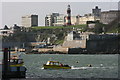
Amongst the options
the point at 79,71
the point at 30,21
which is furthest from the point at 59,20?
the point at 79,71

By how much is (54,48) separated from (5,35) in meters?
46.8

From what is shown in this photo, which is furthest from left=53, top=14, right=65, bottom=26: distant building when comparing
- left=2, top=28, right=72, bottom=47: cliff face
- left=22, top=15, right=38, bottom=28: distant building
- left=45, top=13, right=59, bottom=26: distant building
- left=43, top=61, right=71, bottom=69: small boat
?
left=43, top=61, right=71, bottom=69: small boat

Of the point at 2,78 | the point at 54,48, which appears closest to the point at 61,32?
the point at 54,48

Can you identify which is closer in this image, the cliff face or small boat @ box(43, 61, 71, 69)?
small boat @ box(43, 61, 71, 69)

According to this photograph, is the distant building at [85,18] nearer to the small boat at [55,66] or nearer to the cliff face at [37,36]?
the cliff face at [37,36]

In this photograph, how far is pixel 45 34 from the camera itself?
150125 mm

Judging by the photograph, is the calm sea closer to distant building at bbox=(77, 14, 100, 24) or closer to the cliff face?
the cliff face

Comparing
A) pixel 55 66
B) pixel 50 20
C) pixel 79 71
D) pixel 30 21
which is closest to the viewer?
pixel 79 71

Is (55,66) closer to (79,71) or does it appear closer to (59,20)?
(79,71)

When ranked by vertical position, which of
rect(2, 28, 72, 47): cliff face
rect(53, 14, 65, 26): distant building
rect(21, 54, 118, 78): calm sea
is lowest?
rect(21, 54, 118, 78): calm sea

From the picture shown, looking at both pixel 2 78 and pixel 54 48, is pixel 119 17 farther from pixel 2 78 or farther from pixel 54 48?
pixel 54 48

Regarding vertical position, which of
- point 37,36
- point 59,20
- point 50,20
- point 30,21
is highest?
point 50,20

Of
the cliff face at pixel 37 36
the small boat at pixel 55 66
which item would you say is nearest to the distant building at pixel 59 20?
the cliff face at pixel 37 36

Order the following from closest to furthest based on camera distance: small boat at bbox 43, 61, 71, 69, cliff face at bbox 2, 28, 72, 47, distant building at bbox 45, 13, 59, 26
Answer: small boat at bbox 43, 61, 71, 69 → cliff face at bbox 2, 28, 72, 47 → distant building at bbox 45, 13, 59, 26
